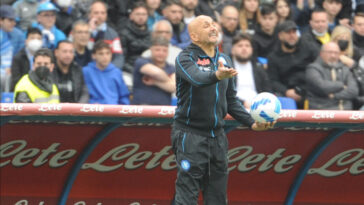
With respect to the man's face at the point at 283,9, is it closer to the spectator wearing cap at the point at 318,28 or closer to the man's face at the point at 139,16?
the spectator wearing cap at the point at 318,28

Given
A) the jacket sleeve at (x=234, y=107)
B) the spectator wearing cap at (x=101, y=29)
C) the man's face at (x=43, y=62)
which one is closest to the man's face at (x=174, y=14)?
the spectator wearing cap at (x=101, y=29)

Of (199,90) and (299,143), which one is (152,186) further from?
(199,90)

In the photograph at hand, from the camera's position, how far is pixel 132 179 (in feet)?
25.6

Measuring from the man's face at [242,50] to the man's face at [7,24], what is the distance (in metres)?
3.32

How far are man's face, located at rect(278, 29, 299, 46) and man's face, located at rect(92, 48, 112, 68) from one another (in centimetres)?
266

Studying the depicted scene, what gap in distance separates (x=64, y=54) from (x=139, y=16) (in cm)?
201

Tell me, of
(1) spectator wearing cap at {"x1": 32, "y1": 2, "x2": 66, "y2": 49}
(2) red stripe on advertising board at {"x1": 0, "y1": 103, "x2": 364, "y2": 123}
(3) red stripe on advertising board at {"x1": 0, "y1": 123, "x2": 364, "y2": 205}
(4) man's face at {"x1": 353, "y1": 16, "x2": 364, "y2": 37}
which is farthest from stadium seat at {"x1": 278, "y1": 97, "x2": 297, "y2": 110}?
(1) spectator wearing cap at {"x1": 32, "y1": 2, "x2": 66, "y2": 49}

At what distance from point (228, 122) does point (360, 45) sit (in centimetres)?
530

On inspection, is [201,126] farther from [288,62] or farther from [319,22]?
[319,22]

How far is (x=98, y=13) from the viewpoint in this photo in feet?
36.8

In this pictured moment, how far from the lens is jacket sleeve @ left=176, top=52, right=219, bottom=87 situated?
5.50 m

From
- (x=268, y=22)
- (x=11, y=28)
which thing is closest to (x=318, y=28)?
(x=268, y=22)

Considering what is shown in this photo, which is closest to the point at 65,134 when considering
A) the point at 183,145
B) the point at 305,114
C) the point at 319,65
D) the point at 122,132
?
the point at 122,132

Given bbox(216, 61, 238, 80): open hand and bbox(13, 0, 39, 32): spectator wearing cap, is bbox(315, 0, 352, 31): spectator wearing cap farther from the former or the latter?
bbox(216, 61, 238, 80): open hand
